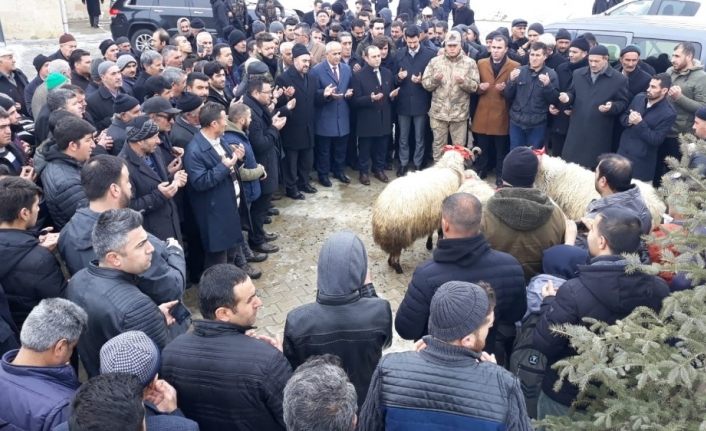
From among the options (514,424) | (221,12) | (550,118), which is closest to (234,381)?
(514,424)

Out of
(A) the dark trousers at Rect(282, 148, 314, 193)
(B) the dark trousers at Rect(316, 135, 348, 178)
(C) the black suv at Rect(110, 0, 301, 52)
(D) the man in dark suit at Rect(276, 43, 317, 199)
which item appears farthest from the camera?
(C) the black suv at Rect(110, 0, 301, 52)

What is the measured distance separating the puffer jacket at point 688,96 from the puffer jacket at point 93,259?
6.37 metres

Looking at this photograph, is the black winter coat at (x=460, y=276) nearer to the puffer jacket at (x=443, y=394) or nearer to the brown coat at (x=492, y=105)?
the puffer jacket at (x=443, y=394)

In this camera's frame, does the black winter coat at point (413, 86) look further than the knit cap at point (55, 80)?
Yes

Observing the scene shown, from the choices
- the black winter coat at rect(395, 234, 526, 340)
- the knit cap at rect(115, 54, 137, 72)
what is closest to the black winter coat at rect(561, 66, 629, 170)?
the black winter coat at rect(395, 234, 526, 340)

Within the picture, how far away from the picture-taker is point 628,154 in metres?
7.15

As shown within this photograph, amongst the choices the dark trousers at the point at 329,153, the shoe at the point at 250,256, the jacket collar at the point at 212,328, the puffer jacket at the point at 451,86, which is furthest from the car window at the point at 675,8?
the jacket collar at the point at 212,328

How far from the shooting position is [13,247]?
11.5 feet

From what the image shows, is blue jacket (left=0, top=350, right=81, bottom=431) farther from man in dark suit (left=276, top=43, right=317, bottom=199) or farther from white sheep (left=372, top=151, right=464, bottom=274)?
man in dark suit (left=276, top=43, right=317, bottom=199)

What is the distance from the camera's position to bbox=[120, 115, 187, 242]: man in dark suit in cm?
470

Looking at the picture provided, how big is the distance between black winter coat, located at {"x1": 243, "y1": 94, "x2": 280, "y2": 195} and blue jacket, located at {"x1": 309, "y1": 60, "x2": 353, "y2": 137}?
4.25 ft

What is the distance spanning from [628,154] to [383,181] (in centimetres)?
341

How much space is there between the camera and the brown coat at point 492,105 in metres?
8.10

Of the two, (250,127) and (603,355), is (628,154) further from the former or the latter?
(603,355)
